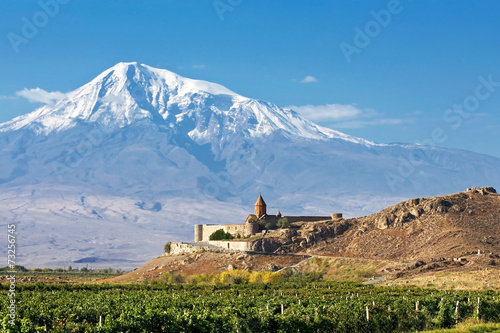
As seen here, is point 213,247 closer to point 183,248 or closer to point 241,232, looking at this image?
point 183,248

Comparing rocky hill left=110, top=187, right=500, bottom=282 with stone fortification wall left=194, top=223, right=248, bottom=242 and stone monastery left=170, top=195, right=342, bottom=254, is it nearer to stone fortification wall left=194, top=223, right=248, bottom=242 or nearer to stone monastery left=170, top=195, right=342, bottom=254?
stone monastery left=170, top=195, right=342, bottom=254

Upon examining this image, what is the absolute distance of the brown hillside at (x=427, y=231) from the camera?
6888 centimetres

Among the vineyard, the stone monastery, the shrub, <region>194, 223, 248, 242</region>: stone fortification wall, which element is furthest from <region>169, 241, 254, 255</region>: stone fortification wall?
the vineyard

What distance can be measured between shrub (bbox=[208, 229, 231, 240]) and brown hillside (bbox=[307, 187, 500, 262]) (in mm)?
14120

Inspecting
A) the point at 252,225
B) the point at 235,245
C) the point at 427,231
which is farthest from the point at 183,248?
the point at 427,231

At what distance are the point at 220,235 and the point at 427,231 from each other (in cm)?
2787

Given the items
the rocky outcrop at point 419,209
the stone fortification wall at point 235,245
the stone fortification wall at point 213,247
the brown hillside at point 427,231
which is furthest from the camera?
the stone fortification wall at point 213,247

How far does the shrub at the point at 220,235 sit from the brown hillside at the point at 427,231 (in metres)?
14.1

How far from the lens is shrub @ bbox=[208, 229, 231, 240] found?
87.8 meters

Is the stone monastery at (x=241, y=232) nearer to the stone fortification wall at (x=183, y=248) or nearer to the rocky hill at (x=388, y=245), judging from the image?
the stone fortification wall at (x=183, y=248)

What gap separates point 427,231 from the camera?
240ft

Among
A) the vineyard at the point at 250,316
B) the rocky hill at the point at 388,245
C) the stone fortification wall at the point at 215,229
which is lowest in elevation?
the vineyard at the point at 250,316

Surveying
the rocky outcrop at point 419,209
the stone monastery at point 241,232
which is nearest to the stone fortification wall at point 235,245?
the stone monastery at point 241,232

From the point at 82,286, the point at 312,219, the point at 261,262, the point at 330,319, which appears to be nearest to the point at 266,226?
the point at 312,219
